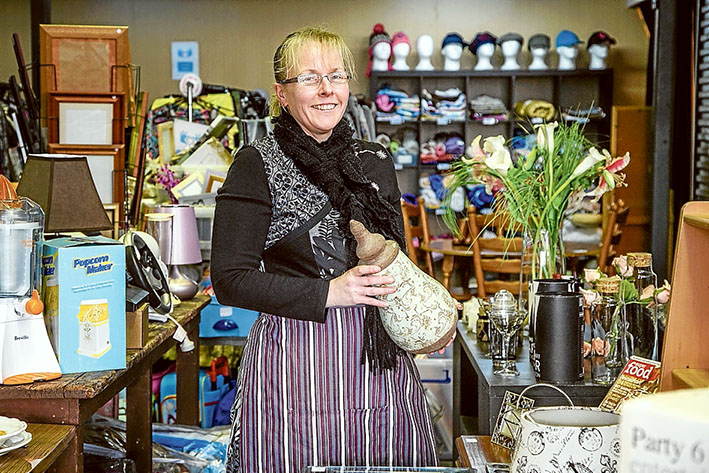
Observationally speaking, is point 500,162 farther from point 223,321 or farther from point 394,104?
point 394,104

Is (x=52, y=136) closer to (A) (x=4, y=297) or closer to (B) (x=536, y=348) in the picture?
(A) (x=4, y=297)

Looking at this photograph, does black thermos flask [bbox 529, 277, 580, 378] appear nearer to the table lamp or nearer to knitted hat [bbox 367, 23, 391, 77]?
the table lamp

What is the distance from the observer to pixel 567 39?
754 cm

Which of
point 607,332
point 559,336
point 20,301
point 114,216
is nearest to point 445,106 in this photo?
point 114,216

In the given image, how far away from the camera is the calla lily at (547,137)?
8.19 feet

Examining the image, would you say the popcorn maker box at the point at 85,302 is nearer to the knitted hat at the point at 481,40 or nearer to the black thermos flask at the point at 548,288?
the black thermos flask at the point at 548,288

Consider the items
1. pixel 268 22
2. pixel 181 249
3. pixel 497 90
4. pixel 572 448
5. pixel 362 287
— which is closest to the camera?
pixel 572 448

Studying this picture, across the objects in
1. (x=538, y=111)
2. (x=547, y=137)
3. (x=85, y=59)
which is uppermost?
(x=538, y=111)

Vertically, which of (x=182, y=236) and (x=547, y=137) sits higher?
(x=547, y=137)

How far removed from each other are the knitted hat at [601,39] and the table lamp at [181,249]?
5.12 metres

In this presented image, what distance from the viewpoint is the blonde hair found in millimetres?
1896

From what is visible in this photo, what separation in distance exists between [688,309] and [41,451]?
1255 millimetres

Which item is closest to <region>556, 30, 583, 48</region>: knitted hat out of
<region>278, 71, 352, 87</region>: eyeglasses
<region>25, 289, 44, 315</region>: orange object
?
<region>278, 71, 352, 87</region>: eyeglasses

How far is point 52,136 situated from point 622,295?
2.45m
